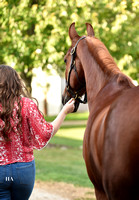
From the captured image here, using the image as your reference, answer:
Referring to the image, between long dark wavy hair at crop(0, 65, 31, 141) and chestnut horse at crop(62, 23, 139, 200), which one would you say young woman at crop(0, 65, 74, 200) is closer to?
long dark wavy hair at crop(0, 65, 31, 141)

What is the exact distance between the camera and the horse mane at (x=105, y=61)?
10.7ft

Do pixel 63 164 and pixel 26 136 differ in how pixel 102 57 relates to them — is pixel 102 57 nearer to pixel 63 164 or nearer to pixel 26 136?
pixel 26 136

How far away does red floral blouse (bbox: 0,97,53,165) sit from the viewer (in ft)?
10.2

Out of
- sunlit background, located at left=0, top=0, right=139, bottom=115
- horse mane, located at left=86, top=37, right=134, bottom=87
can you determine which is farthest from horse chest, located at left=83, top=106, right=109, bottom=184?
sunlit background, located at left=0, top=0, right=139, bottom=115

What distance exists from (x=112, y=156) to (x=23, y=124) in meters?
0.87

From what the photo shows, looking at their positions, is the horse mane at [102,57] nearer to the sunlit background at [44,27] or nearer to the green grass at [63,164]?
the green grass at [63,164]

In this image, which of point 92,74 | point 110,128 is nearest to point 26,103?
point 110,128

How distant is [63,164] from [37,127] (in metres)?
8.45

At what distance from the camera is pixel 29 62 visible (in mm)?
11648

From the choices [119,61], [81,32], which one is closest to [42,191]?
[81,32]

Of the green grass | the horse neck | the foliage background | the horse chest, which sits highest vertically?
the foliage background

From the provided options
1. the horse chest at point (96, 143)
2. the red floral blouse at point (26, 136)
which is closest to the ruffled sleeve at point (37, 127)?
the red floral blouse at point (26, 136)

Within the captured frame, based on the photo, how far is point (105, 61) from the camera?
3697 mm

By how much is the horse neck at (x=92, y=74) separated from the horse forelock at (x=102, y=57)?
0.04 metres
